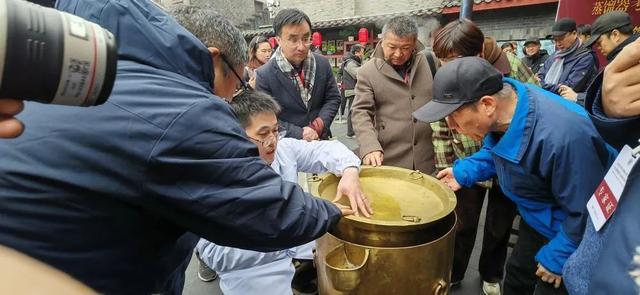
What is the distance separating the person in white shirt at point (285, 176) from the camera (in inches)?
67.6

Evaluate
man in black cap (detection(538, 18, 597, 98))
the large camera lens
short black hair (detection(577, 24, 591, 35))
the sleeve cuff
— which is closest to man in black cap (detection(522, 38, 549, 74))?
short black hair (detection(577, 24, 591, 35))

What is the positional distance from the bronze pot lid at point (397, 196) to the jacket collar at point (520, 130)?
305mm

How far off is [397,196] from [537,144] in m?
0.65

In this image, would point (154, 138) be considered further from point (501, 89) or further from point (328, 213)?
point (501, 89)

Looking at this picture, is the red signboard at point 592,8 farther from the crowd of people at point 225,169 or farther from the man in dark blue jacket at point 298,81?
the man in dark blue jacket at point 298,81

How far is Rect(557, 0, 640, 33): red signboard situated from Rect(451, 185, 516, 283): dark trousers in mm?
3792

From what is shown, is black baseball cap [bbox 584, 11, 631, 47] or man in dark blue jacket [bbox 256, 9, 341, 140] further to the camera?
black baseball cap [bbox 584, 11, 631, 47]

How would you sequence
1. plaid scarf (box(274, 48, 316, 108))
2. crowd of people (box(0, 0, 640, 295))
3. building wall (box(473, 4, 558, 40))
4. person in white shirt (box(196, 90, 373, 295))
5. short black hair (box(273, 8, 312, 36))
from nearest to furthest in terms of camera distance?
crowd of people (box(0, 0, 640, 295))
person in white shirt (box(196, 90, 373, 295))
short black hair (box(273, 8, 312, 36))
plaid scarf (box(274, 48, 316, 108))
building wall (box(473, 4, 558, 40))

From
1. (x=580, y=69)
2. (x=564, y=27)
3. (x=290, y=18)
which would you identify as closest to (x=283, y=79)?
(x=290, y=18)

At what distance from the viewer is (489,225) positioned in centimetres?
239

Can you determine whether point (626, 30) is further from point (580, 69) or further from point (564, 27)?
point (564, 27)

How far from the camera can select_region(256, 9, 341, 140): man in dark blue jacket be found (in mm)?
2799

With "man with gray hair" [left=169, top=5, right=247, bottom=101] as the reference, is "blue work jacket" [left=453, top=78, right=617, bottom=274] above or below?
below

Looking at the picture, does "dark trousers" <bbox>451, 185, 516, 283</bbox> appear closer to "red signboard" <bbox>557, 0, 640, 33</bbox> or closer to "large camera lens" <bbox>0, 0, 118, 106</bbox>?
"large camera lens" <bbox>0, 0, 118, 106</bbox>
